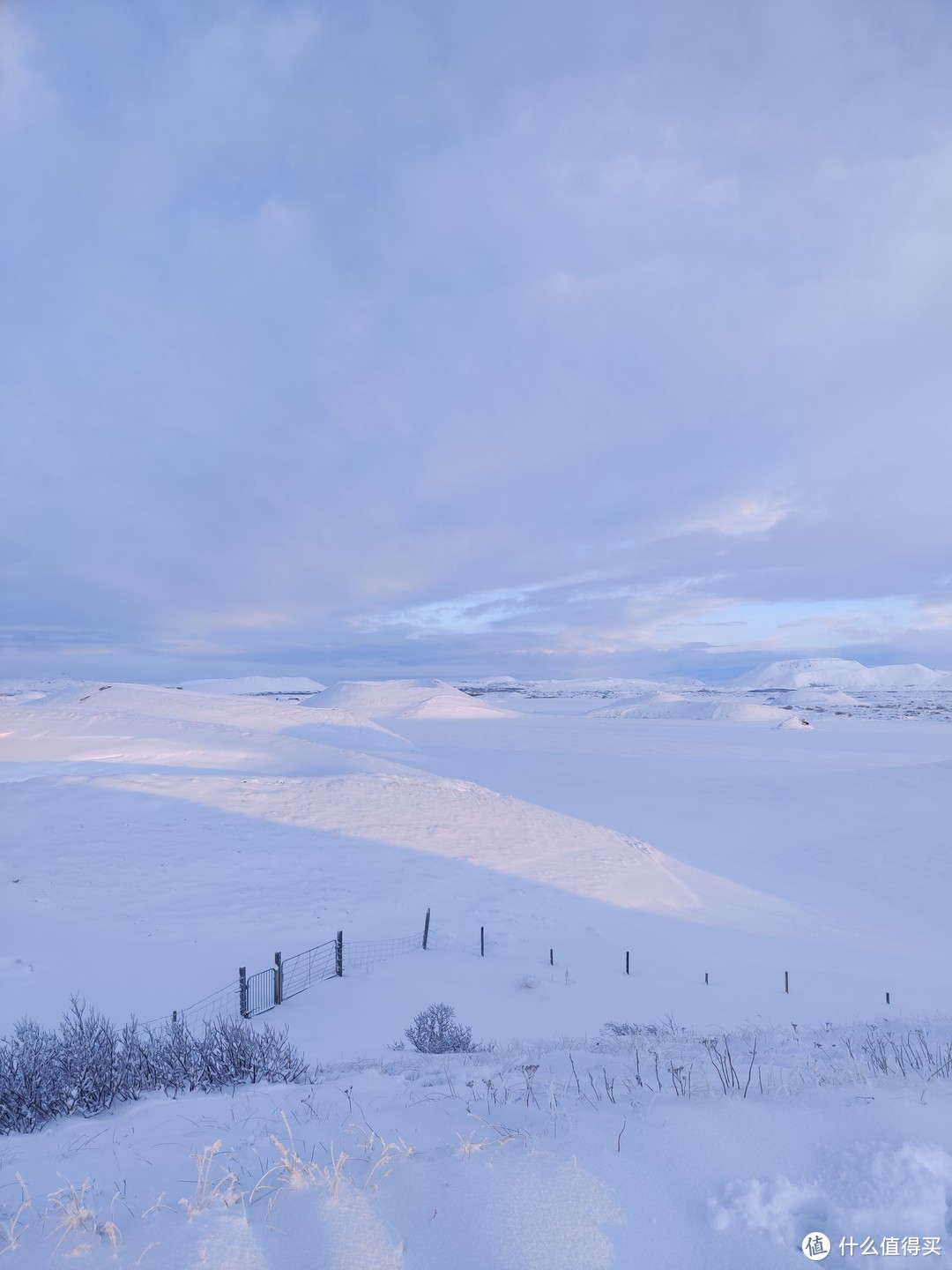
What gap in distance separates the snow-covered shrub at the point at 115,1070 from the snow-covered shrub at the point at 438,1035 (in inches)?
109

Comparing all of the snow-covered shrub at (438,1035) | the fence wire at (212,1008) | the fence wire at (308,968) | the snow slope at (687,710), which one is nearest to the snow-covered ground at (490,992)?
the fence wire at (212,1008)

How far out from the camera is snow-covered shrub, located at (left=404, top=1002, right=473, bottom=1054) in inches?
327

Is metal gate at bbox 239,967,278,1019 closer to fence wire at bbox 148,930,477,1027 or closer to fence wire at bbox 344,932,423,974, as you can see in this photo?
fence wire at bbox 148,930,477,1027

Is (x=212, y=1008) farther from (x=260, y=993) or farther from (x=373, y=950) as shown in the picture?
(x=373, y=950)

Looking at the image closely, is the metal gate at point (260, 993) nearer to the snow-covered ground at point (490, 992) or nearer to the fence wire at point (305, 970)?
the fence wire at point (305, 970)

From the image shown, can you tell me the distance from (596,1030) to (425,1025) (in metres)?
3.30

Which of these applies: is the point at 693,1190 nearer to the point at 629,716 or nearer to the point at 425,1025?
the point at 425,1025

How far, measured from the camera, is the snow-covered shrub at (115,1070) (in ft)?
16.9

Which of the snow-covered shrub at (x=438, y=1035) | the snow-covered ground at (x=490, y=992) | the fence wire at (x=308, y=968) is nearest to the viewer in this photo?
the snow-covered ground at (x=490, y=992)

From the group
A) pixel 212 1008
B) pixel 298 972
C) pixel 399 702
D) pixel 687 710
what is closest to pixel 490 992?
pixel 298 972

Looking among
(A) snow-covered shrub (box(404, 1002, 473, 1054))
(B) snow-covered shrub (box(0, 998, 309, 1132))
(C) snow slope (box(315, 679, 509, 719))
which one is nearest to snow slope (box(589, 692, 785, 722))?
(C) snow slope (box(315, 679, 509, 719))

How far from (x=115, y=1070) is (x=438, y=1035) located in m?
4.47

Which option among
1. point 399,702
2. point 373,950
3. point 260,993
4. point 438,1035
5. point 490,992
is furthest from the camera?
point 399,702

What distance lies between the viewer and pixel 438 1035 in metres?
8.64
